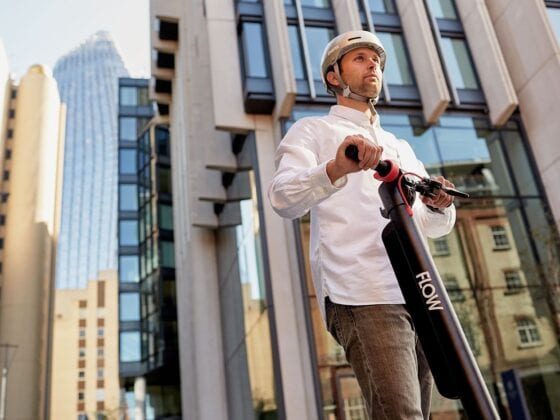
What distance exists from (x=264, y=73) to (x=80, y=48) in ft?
509

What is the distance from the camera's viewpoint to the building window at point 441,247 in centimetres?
1556

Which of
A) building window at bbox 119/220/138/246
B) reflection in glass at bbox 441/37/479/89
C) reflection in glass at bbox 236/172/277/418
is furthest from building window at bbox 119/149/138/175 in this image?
reflection in glass at bbox 441/37/479/89

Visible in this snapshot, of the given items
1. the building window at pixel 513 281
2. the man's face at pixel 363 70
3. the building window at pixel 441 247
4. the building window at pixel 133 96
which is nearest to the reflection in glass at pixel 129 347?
the building window at pixel 133 96

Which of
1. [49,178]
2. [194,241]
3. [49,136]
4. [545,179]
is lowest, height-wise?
[545,179]

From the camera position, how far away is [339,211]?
251 centimetres

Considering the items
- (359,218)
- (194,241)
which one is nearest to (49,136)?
(194,241)

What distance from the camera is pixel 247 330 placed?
18.4 m

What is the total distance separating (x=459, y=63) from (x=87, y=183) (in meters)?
129

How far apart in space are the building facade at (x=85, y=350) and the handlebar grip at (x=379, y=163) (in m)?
124

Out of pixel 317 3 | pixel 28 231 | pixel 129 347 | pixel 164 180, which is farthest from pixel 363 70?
pixel 28 231

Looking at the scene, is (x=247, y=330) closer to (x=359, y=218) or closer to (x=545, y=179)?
(x=545, y=179)

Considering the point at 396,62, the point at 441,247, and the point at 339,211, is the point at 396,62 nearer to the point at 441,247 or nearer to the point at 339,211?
→ the point at 441,247

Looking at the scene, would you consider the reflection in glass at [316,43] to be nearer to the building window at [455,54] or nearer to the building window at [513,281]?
the building window at [455,54]

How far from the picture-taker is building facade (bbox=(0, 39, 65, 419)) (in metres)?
71.8
